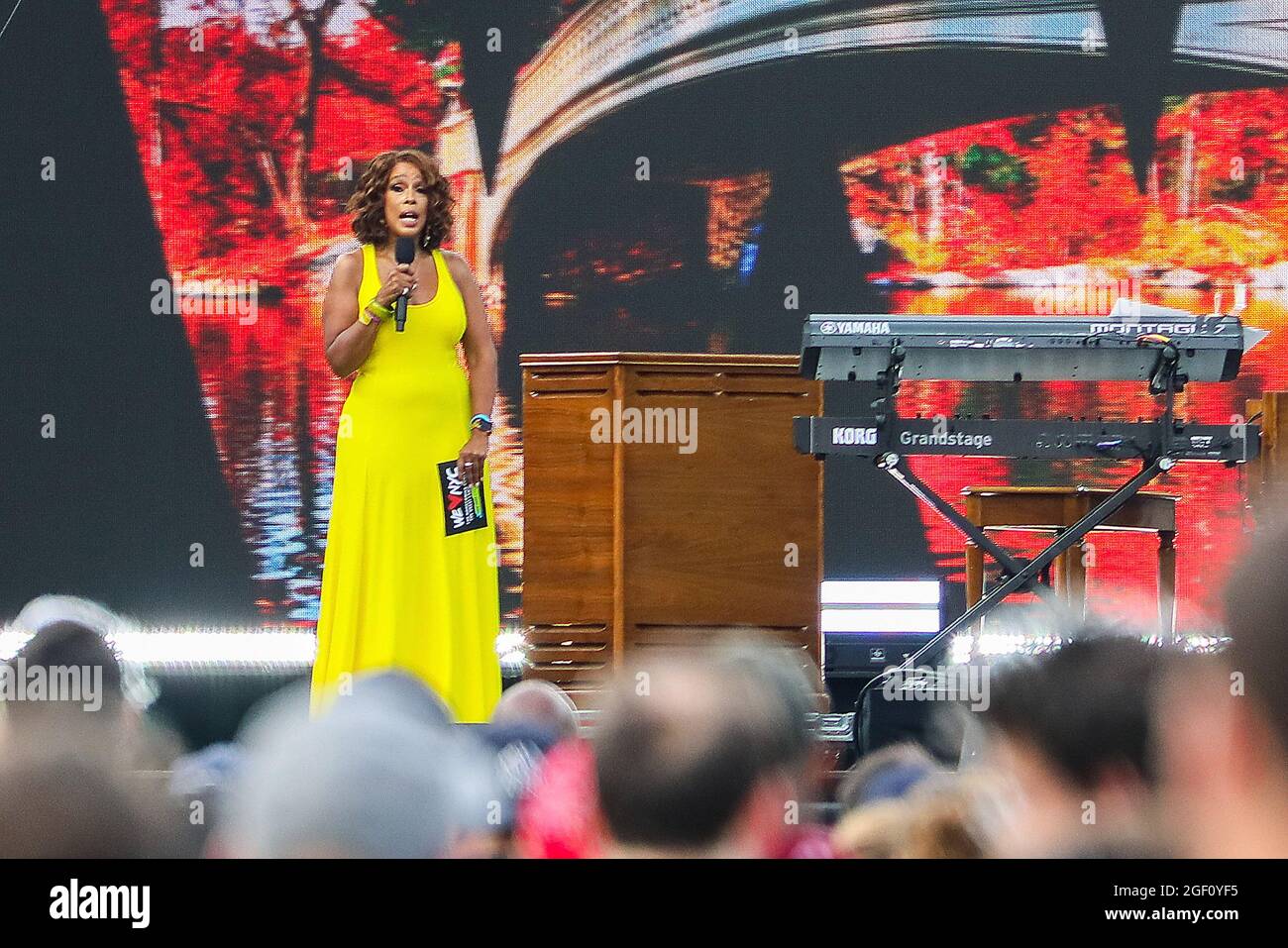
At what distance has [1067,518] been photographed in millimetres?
5238

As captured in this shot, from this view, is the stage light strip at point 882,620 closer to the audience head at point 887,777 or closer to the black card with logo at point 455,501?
the black card with logo at point 455,501

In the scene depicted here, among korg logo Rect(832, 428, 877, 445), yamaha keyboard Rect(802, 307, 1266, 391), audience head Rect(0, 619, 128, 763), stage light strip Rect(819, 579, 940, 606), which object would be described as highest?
yamaha keyboard Rect(802, 307, 1266, 391)

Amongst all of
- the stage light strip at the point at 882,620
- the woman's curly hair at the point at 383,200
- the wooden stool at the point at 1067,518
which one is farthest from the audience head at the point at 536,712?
the stage light strip at the point at 882,620

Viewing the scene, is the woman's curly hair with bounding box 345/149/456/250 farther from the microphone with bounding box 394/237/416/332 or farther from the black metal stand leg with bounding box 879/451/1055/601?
the black metal stand leg with bounding box 879/451/1055/601

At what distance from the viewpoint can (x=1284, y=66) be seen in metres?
6.18

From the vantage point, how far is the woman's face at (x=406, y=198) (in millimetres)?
3857

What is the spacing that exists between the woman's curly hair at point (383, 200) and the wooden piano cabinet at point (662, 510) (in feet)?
2.34

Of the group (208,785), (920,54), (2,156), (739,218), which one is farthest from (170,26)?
(208,785)

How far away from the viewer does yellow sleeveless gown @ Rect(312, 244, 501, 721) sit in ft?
12.4

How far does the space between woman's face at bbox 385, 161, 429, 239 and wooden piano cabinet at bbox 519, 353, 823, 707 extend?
795 mm

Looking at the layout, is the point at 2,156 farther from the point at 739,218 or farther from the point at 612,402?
the point at 612,402

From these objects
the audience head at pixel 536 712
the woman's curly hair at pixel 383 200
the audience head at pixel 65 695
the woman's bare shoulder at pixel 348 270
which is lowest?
the audience head at pixel 536 712

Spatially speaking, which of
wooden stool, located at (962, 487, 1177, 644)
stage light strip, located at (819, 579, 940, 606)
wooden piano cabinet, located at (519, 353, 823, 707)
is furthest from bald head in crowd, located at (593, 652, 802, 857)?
stage light strip, located at (819, 579, 940, 606)

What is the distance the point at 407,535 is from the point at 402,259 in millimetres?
617
